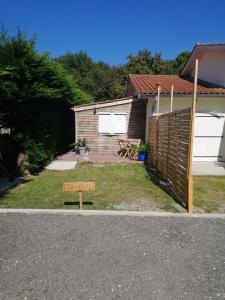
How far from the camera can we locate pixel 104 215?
5.07 meters

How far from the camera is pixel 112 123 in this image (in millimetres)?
13273

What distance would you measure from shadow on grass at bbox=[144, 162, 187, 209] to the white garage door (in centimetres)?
262

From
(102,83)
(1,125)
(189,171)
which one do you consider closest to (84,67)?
(102,83)

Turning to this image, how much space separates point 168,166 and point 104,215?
3.01 m

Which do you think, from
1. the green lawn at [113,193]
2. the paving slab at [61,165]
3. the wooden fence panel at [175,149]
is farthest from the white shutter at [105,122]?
the green lawn at [113,193]

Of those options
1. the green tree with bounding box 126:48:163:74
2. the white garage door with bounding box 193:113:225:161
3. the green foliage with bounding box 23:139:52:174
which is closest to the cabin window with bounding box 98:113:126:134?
the white garage door with bounding box 193:113:225:161

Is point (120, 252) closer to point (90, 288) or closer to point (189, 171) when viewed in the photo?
point (90, 288)

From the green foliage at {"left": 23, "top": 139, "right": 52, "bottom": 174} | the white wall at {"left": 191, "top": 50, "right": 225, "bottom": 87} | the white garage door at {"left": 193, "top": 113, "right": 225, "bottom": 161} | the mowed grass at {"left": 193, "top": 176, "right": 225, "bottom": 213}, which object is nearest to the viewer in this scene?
the mowed grass at {"left": 193, "top": 176, "right": 225, "bottom": 213}

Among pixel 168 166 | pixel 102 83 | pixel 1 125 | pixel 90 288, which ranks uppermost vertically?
pixel 102 83

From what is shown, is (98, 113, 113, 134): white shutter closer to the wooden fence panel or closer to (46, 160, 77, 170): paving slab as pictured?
(46, 160, 77, 170): paving slab

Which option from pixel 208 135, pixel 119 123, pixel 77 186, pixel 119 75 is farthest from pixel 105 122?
pixel 119 75

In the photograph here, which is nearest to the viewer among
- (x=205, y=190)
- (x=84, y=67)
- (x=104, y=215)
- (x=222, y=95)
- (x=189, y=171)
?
(x=104, y=215)

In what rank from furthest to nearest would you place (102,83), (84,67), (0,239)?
(84,67)
(102,83)
(0,239)

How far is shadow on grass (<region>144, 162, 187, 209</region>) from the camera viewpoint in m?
6.16
